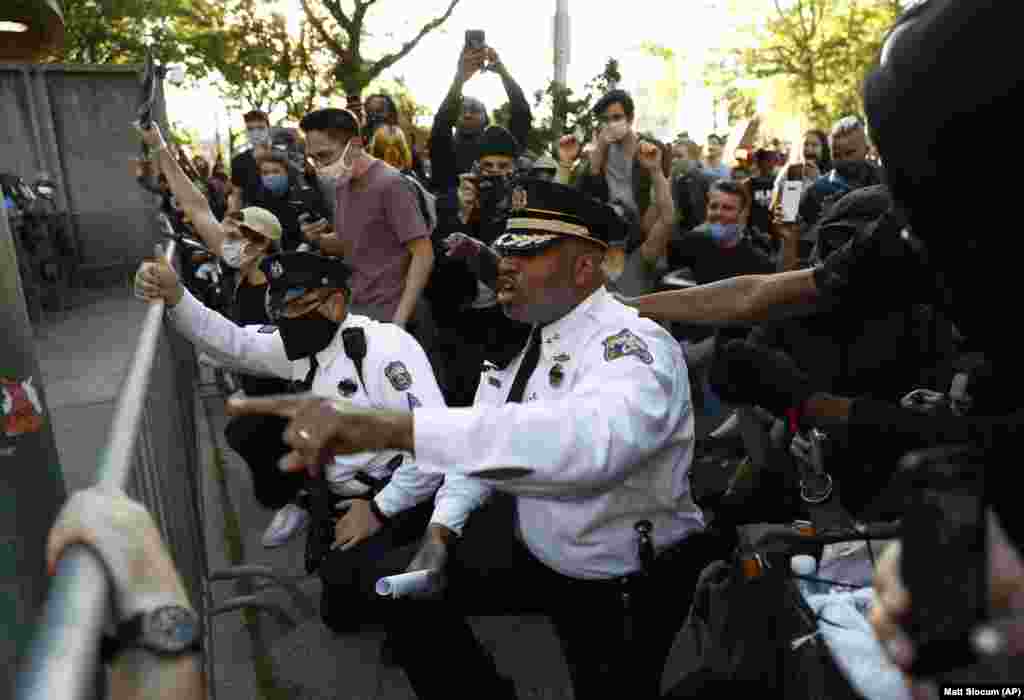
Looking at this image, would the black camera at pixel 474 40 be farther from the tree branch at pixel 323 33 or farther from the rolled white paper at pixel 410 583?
the tree branch at pixel 323 33

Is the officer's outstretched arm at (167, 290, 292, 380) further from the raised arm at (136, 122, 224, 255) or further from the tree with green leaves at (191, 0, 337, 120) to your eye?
the tree with green leaves at (191, 0, 337, 120)

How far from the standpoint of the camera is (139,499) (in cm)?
213

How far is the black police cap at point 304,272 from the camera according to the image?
377 cm

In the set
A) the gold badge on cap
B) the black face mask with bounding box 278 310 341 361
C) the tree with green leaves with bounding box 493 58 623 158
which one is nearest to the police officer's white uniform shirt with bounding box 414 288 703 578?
the gold badge on cap

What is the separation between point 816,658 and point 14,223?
427 inches

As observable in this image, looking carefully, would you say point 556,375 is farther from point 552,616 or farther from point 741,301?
point 552,616

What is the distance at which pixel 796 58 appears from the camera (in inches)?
1257

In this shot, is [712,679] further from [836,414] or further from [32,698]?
[32,698]

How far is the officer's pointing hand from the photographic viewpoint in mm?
1402

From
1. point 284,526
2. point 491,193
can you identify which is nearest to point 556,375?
point 284,526

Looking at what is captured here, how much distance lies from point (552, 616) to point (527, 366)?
73cm

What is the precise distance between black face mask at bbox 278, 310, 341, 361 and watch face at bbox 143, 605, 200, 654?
108 inches

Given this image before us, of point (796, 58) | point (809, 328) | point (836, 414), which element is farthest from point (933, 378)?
point (796, 58)

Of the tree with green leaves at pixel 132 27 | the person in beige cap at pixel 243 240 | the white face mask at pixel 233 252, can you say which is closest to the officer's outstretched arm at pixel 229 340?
the person in beige cap at pixel 243 240
